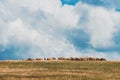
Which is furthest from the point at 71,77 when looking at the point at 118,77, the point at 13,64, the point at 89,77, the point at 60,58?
the point at 60,58

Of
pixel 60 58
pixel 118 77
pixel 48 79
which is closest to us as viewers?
pixel 48 79

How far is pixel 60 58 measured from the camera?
11412 cm

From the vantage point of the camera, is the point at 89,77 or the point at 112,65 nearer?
the point at 89,77

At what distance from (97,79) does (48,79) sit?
313 inches

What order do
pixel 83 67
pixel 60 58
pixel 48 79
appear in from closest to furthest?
pixel 48 79
pixel 83 67
pixel 60 58

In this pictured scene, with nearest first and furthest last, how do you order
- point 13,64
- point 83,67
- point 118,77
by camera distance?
point 118,77
point 83,67
point 13,64

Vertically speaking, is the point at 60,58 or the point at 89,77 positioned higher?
the point at 60,58

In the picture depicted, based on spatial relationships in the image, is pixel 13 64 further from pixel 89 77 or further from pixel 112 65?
pixel 89 77

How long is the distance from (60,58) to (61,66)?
2488 cm

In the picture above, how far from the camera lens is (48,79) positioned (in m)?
60.6

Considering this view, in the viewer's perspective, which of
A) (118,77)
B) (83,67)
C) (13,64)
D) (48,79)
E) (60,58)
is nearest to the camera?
(48,79)

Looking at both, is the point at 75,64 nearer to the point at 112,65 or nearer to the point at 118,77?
the point at 112,65

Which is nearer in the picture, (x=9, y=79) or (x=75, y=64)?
(x=9, y=79)

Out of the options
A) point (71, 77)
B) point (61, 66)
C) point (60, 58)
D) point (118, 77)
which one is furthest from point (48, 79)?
point (60, 58)
